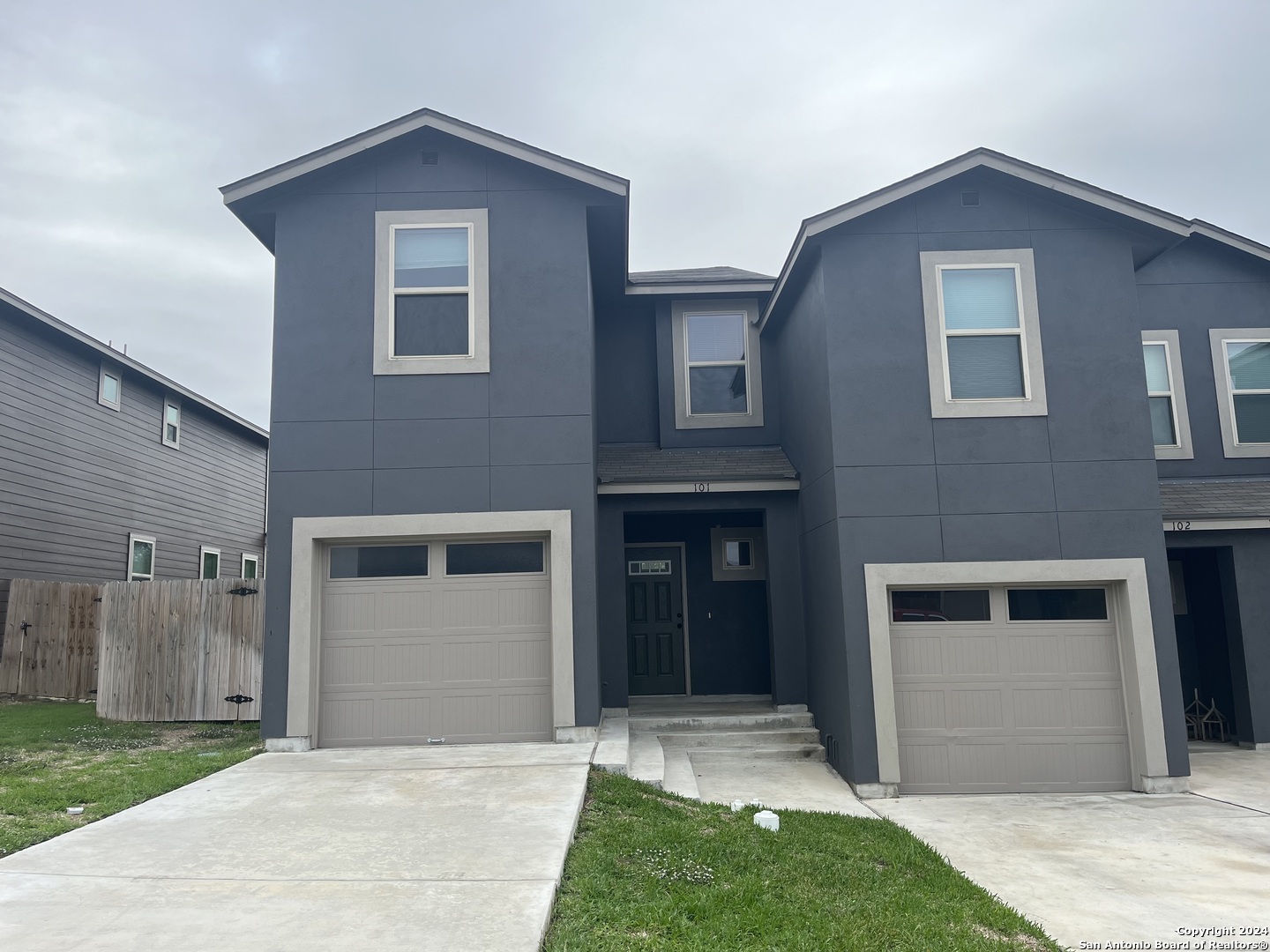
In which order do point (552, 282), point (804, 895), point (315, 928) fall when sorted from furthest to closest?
point (552, 282) < point (804, 895) < point (315, 928)

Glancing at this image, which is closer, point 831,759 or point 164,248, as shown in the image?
point 831,759

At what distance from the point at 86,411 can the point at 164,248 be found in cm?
2276

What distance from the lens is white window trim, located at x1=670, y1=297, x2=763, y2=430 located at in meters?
12.0

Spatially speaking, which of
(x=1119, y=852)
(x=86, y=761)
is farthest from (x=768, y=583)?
(x=86, y=761)

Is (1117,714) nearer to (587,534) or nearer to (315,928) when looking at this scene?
(587,534)

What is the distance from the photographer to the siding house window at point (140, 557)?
657 inches

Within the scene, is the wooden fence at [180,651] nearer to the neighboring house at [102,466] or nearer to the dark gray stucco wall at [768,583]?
the neighboring house at [102,466]

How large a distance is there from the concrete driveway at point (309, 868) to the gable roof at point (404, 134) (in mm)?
5978

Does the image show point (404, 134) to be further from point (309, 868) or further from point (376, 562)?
point (309, 868)

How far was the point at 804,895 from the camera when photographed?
4.93 meters

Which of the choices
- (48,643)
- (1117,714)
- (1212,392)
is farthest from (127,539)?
(1212,392)

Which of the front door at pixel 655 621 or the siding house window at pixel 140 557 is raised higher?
the siding house window at pixel 140 557

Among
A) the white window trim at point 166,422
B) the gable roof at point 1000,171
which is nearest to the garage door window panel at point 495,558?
the gable roof at point 1000,171

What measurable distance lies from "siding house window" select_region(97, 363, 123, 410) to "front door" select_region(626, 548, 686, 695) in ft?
34.7
